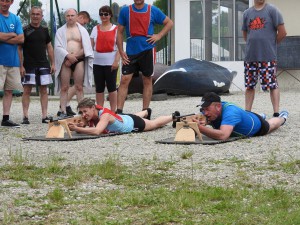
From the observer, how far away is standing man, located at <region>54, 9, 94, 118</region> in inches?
487

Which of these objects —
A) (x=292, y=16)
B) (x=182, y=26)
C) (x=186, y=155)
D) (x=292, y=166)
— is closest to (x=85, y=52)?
(x=186, y=155)

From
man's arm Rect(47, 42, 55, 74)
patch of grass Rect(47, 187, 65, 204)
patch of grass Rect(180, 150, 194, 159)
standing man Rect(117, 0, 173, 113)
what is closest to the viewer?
patch of grass Rect(47, 187, 65, 204)

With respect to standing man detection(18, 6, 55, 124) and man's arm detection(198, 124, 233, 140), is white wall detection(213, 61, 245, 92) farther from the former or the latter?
man's arm detection(198, 124, 233, 140)

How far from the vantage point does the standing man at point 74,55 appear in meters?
12.4

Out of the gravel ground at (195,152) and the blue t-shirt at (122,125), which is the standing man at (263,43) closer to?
the gravel ground at (195,152)

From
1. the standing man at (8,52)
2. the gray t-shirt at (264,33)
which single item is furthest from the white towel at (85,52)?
the gray t-shirt at (264,33)

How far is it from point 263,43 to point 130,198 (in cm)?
602

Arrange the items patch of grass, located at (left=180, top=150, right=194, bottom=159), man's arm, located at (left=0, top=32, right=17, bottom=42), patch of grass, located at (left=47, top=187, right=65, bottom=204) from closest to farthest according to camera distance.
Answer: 1. patch of grass, located at (left=47, top=187, right=65, bottom=204)
2. patch of grass, located at (left=180, top=150, right=194, bottom=159)
3. man's arm, located at (left=0, top=32, right=17, bottom=42)

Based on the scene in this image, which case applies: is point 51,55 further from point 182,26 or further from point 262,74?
point 182,26

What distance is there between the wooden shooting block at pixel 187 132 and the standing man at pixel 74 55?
140 inches

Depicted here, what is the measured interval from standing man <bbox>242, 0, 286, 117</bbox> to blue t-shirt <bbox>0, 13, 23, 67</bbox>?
3.01m

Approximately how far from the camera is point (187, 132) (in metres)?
9.05

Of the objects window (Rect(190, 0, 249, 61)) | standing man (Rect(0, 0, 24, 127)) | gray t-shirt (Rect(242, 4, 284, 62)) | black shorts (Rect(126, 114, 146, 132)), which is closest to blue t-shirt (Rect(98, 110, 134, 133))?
black shorts (Rect(126, 114, 146, 132))

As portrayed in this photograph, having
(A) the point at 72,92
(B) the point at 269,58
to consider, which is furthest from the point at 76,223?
(A) the point at 72,92
